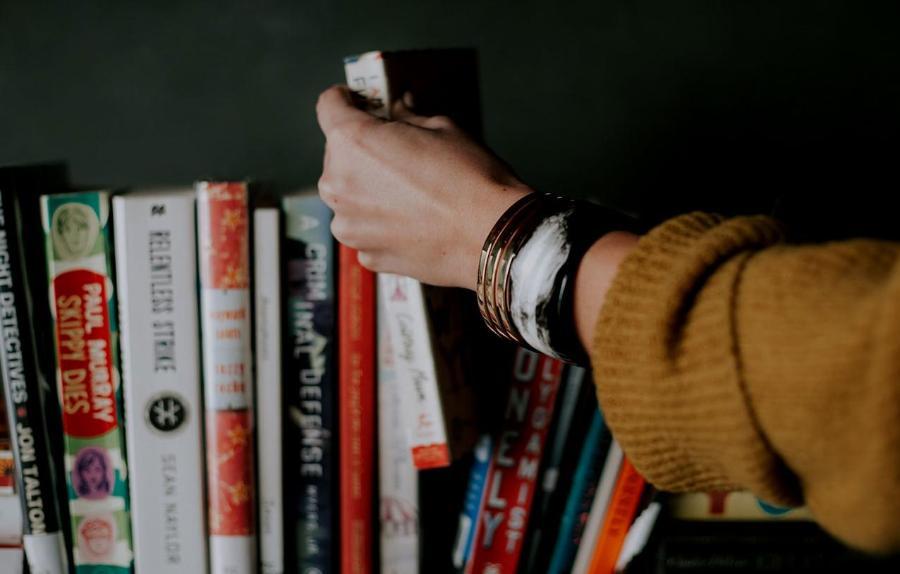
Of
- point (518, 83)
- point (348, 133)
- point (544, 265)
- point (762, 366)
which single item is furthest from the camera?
point (518, 83)

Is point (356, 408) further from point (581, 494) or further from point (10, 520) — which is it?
point (10, 520)

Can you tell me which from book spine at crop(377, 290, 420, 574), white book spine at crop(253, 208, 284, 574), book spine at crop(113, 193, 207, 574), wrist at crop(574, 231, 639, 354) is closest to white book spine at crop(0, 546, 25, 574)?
book spine at crop(113, 193, 207, 574)

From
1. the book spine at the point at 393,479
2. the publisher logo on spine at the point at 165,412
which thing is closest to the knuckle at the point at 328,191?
the book spine at the point at 393,479

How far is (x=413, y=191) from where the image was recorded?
547 mm

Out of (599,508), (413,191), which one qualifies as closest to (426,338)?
(413,191)

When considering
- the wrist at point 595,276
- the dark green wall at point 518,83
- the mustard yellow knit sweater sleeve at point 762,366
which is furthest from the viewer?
the dark green wall at point 518,83

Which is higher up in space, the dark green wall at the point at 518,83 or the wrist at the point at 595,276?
the dark green wall at the point at 518,83

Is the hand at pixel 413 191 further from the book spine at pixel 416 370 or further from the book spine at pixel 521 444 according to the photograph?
the book spine at pixel 521 444

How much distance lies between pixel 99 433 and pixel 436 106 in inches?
15.8

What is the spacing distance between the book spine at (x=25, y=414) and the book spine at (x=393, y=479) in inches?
11.1

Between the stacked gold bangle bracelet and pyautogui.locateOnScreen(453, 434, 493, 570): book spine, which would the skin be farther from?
pyautogui.locateOnScreen(453, 434, 493, 570): book spine

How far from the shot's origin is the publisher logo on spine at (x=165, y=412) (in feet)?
2.15

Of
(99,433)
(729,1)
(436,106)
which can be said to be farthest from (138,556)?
(729,1)

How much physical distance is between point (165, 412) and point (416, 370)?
218 millimetres
